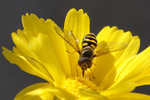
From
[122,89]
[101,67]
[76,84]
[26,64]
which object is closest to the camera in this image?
[122,89]

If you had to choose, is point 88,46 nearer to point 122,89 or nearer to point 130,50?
point 130,50

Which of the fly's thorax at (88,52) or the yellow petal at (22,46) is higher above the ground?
the fly's thorax at (88,52)

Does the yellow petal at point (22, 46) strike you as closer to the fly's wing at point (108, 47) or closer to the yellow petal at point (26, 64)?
the yellow petal at point (26, 64)

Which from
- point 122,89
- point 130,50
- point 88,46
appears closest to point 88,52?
point 88,46

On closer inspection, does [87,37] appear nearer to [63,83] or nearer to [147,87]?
[63,83]

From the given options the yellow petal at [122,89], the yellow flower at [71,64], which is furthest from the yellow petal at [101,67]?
the yellow petal at [122,89]

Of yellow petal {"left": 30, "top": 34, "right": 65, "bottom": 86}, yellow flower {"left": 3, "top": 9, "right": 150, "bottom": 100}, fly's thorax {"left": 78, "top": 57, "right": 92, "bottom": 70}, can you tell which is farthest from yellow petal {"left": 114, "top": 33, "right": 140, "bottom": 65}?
yellow petal {"left": 30, "top": 34, "right": 65, "bottom": 86}

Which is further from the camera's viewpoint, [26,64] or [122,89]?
[26,64]

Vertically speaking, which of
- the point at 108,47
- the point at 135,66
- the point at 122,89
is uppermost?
the point at 108,47

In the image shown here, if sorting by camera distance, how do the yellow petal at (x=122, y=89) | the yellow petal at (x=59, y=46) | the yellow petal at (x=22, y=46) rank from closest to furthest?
the yellow petal at (x=122, y=89) → the yellow petal at (x=22, y=46) → the yellow petal at (x=59, y=46)
